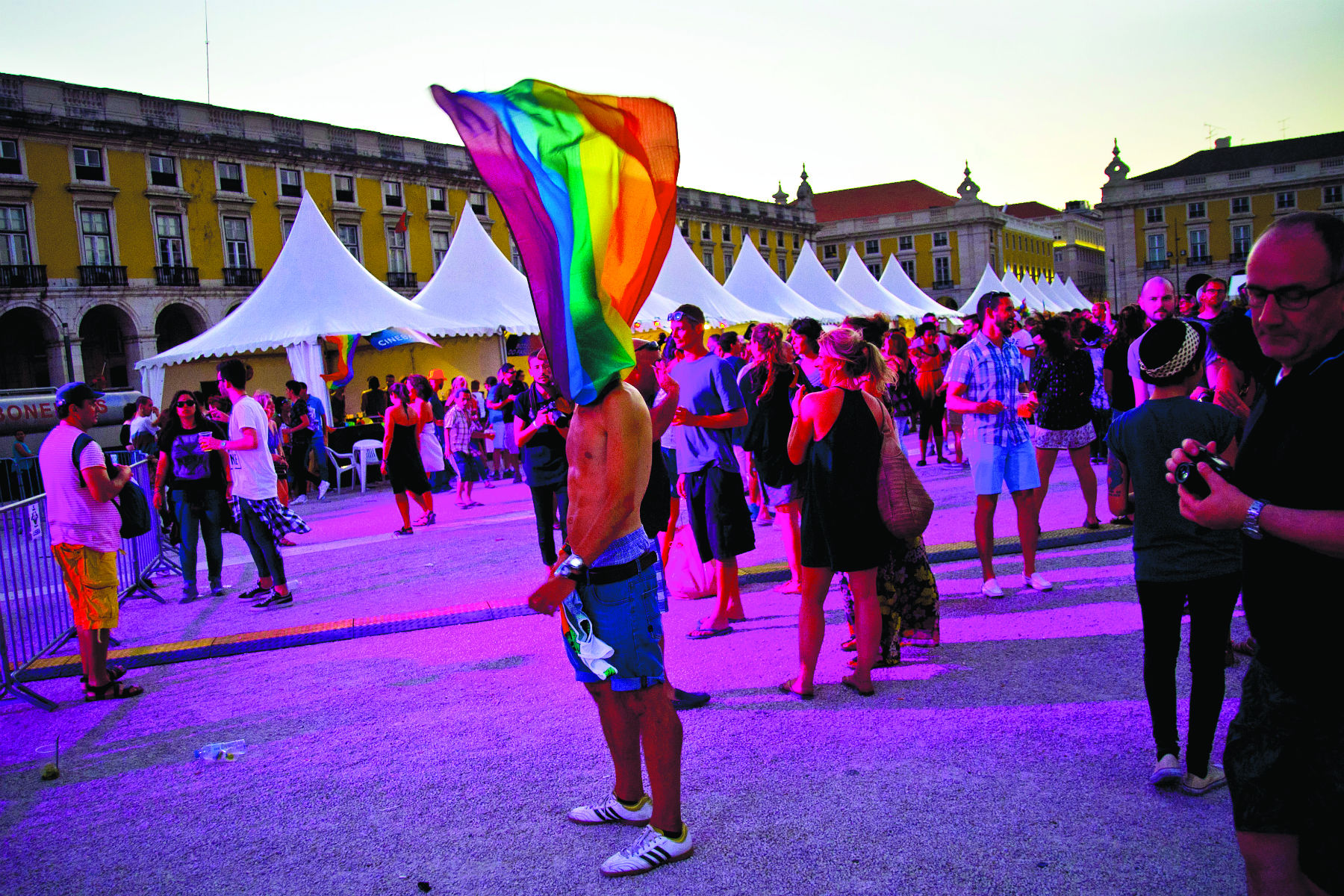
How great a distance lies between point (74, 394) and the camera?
16.8 ft

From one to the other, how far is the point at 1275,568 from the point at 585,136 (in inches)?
89.2

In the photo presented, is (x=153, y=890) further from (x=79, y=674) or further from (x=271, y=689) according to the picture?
(x=79, y=674)

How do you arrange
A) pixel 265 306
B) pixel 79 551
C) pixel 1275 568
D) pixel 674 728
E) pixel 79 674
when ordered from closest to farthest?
pixel 1275 568, pixel 674 728, pixel 79 551, pixel 79 674, pixel 265 306

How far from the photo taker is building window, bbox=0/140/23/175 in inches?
1271

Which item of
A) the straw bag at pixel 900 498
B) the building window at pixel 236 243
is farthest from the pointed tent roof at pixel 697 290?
the building window at pixel 236 243

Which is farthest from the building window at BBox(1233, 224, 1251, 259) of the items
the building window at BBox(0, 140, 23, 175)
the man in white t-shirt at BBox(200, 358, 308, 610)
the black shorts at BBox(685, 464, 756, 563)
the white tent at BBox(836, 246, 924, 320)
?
the man in white t-shirt at BBox(200, 358, 308, 610)

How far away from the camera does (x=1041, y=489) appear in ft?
19.3

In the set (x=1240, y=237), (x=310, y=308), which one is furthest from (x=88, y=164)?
(x=1240, y=237)

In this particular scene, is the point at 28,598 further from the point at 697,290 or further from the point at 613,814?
the point at 697,290

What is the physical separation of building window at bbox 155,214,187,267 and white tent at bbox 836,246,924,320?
87.4 feet

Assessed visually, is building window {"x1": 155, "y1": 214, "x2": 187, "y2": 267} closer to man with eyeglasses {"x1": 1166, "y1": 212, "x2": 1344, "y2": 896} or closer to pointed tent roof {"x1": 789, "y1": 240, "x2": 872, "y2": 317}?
pointed tent roof {"x1": 789, "y1": 240, "x2": 872, "y2": 317}

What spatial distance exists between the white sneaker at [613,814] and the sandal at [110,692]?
10.7 ft

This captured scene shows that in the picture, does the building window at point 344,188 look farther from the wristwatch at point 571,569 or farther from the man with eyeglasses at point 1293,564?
the man with eyeglasses at point 1293,564

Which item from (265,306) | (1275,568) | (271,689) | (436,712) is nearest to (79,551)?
(271,689)
